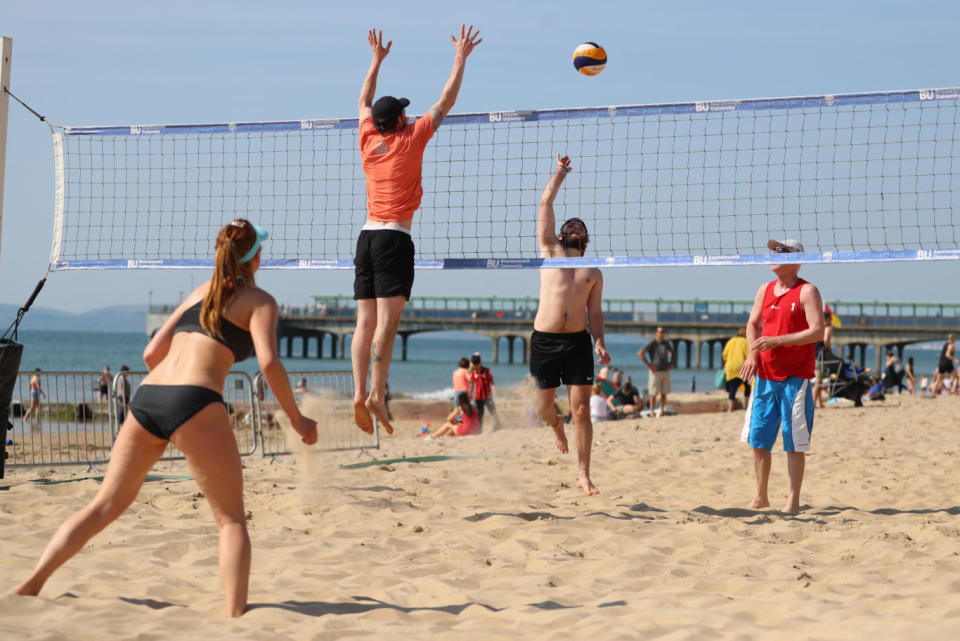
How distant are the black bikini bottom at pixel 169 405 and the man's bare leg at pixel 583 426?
9.67 feet

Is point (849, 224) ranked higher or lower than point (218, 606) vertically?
higher

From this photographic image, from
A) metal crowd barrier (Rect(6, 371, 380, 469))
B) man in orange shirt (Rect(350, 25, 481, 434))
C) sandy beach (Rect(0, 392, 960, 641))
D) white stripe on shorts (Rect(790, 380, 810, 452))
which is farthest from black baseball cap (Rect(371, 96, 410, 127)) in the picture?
metal crowd barrier (Rect(6, 371, 380, 469))

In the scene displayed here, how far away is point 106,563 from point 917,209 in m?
5.27

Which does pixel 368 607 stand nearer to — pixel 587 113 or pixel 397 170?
pixel 397 170

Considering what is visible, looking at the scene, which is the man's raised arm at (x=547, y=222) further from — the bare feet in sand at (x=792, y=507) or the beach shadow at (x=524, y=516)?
the bare feet in sand at (x=792, y=507)

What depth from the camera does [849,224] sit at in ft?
21.1

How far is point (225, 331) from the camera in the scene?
3320 mm

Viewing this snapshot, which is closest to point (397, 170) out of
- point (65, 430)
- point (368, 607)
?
point (368, 607)

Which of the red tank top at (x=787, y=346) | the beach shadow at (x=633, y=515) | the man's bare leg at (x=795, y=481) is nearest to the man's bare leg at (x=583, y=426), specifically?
the beach shadow at (x=633, y=515)

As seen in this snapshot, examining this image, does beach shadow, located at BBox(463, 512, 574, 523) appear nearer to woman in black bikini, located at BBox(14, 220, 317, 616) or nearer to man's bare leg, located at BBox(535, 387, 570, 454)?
man's bare leg, located at BBox(535, 387, 570, 454)

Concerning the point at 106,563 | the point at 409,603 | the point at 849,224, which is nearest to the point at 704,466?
the point at 849,224

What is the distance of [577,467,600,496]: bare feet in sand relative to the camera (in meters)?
6.12

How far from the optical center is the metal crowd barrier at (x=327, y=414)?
27.8 feet

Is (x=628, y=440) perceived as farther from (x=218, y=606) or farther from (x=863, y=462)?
(x=218, y=606)
